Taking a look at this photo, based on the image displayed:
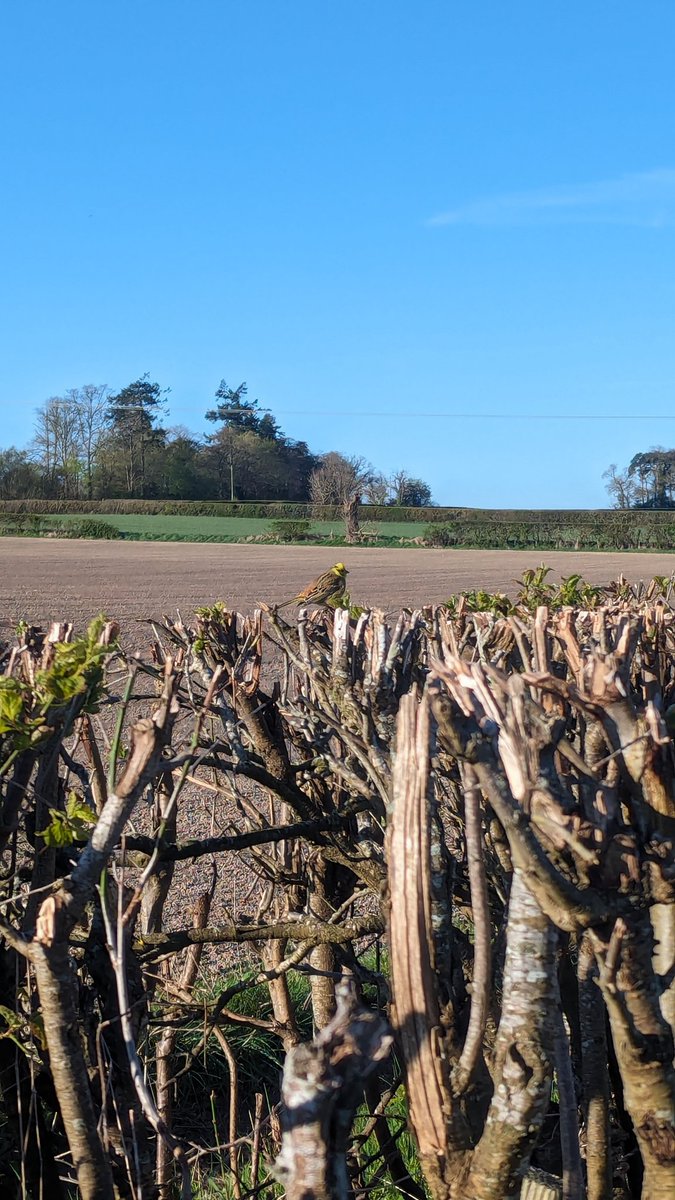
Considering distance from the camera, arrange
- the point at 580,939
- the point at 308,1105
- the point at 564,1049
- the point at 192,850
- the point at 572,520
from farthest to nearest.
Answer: the point at 572,520 < the point at 192,850 < the point at 580,939 < the point at 564,1049 < the point at 308,1105

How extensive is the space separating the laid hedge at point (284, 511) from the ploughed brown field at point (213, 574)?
2077 cm

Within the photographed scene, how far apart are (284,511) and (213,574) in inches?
1934

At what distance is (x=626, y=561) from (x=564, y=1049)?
47540 millimetres

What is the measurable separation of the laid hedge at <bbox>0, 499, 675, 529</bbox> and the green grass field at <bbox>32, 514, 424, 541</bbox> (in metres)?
2.00

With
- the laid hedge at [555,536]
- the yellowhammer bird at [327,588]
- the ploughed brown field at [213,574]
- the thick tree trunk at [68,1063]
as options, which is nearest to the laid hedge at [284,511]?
the laid hedge at [555,536]

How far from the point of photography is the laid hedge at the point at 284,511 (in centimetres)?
7969

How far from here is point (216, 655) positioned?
2799mm

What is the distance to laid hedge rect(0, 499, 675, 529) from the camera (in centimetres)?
7969

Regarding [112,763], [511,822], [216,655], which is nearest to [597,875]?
[511,822]

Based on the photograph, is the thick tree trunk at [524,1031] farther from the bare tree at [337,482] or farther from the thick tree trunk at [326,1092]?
the bare tree at [337,482]

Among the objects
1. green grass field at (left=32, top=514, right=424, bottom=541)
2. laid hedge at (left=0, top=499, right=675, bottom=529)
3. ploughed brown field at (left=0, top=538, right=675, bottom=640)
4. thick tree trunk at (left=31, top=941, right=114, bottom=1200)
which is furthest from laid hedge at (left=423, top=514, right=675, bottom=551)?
thick tree trunk at (left=31, top=941, right=114, bottom=1200)

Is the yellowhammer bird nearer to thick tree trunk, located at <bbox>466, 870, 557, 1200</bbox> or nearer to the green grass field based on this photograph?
thick tree trunk, located at <bbox>466, 870, 557, 1200</bbox>

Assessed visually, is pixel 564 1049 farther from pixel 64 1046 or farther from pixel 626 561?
pixel 626 561

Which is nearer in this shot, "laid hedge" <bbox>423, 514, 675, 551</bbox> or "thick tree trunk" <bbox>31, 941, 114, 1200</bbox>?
"thick tree trunk" <bbox>31, 941, 114, 1200</bbox>
